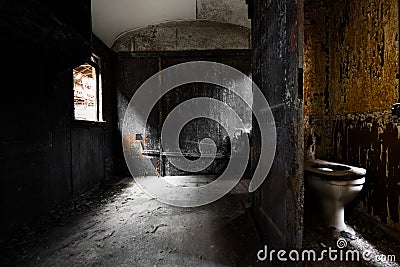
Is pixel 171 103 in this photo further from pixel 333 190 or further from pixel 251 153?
pixel 333 190

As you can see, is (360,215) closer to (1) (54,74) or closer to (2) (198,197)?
(2) (198,197)

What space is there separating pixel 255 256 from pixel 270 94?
1.13 metres

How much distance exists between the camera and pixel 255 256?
1662mm

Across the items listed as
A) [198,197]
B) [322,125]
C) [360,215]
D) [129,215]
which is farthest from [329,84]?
[129,215]

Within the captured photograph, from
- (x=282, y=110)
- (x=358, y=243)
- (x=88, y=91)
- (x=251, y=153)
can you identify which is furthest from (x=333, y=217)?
(x=88, y=91)

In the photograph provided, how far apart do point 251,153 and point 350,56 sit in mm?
1413

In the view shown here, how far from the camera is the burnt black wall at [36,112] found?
1.74 metres

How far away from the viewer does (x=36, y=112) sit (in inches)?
89.8

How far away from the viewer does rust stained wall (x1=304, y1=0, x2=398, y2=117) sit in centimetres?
200

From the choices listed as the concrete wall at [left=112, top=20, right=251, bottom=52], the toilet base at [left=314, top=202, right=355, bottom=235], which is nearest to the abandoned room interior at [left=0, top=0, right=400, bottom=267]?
the toilet base at [left=314, top=202, right=355, bottom=235]

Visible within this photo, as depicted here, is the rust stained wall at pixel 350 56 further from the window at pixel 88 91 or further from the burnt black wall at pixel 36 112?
the window at pixel 88 91

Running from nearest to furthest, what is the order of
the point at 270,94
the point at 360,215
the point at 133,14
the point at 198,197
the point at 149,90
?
the point at 270,94, the point at 360,215, the point at 198,197, the point at 133,14, the point at 149,90

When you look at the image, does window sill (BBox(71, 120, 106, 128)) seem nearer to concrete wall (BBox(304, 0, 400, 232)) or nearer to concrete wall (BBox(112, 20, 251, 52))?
concrete wall (BBox(112, 20, 251, 52))

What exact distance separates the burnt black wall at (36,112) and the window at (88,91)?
57 cm
